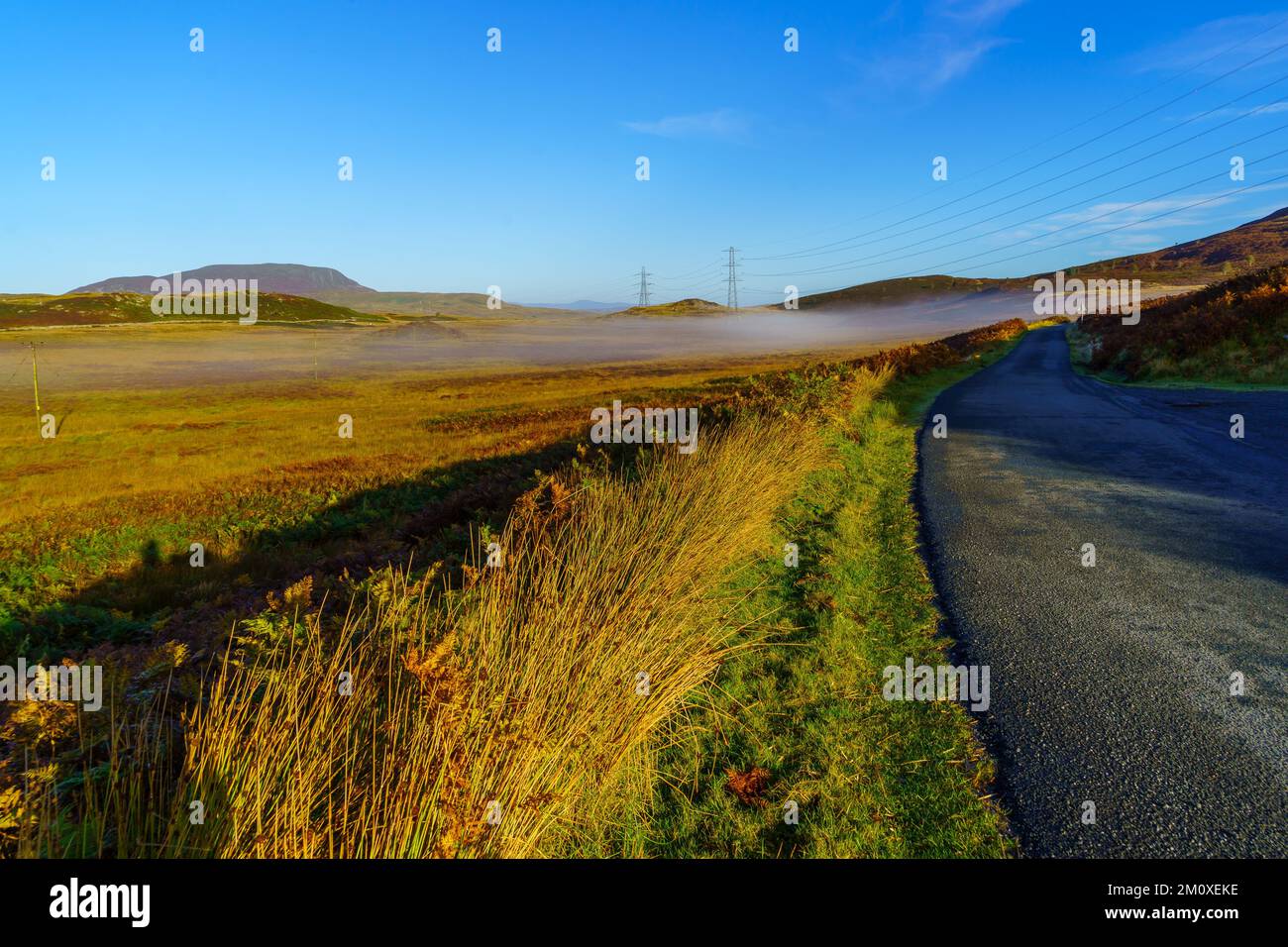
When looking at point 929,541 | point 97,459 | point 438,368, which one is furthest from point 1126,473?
point 438,368

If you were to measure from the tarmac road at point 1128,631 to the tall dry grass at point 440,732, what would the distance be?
2.06m

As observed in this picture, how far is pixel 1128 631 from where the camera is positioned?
4.96 metres

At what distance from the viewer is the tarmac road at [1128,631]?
3098 millimetres

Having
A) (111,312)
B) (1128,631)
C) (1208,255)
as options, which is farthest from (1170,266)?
(111,312)

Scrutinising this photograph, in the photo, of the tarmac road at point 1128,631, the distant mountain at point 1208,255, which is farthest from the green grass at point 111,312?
the distant mountain at point 1208,255

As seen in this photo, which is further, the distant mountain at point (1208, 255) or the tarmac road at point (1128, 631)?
the distant mountain at point (1208, 255)

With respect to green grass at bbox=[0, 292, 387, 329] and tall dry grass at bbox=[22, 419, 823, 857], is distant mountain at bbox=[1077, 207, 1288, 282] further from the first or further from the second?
green grass at bbox=[0, 292, 387, 329]

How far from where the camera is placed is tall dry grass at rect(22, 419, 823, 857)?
2.32 m

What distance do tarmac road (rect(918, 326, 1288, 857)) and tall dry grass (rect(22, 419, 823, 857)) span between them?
206 cm

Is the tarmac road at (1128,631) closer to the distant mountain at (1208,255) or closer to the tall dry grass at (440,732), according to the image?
the tall dry grass at (440,732)

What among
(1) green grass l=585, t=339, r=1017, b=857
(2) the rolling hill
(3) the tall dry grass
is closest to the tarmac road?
(1) green grass l=585, t=339, r=1017, b=857

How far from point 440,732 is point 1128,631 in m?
5.23

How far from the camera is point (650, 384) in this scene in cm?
4231
